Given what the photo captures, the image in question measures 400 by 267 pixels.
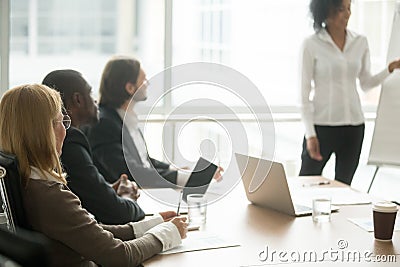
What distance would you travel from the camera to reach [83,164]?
212cm

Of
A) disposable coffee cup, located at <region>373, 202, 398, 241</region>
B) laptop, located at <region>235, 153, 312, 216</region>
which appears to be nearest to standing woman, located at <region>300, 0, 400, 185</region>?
laptop, located at <region>235, 153, 312, 216</region>

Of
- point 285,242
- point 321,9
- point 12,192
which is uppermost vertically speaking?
point 321,9

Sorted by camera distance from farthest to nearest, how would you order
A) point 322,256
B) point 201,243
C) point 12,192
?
point 201,243, point 322,256, point 12,192

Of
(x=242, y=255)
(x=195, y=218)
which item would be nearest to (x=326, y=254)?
(x=242, y=255)

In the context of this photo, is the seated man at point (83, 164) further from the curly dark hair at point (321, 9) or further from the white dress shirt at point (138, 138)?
the curly dark hair at point (321, 9)

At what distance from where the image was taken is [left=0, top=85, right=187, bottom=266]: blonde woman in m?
1.73

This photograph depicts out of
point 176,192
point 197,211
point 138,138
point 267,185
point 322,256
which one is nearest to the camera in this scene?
point 322,256

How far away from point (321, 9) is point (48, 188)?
2.30 metres

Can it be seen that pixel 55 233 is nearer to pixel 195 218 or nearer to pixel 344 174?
pixel 195 218

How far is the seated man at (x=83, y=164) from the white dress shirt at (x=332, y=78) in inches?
65.5

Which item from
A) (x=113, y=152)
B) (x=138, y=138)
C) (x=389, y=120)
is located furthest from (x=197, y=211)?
(x=389, y=120)

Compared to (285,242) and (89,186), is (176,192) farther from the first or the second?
(285,242)

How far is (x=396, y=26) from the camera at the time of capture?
388 centimetres

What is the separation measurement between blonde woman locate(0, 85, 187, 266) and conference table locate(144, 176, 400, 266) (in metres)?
0.14
